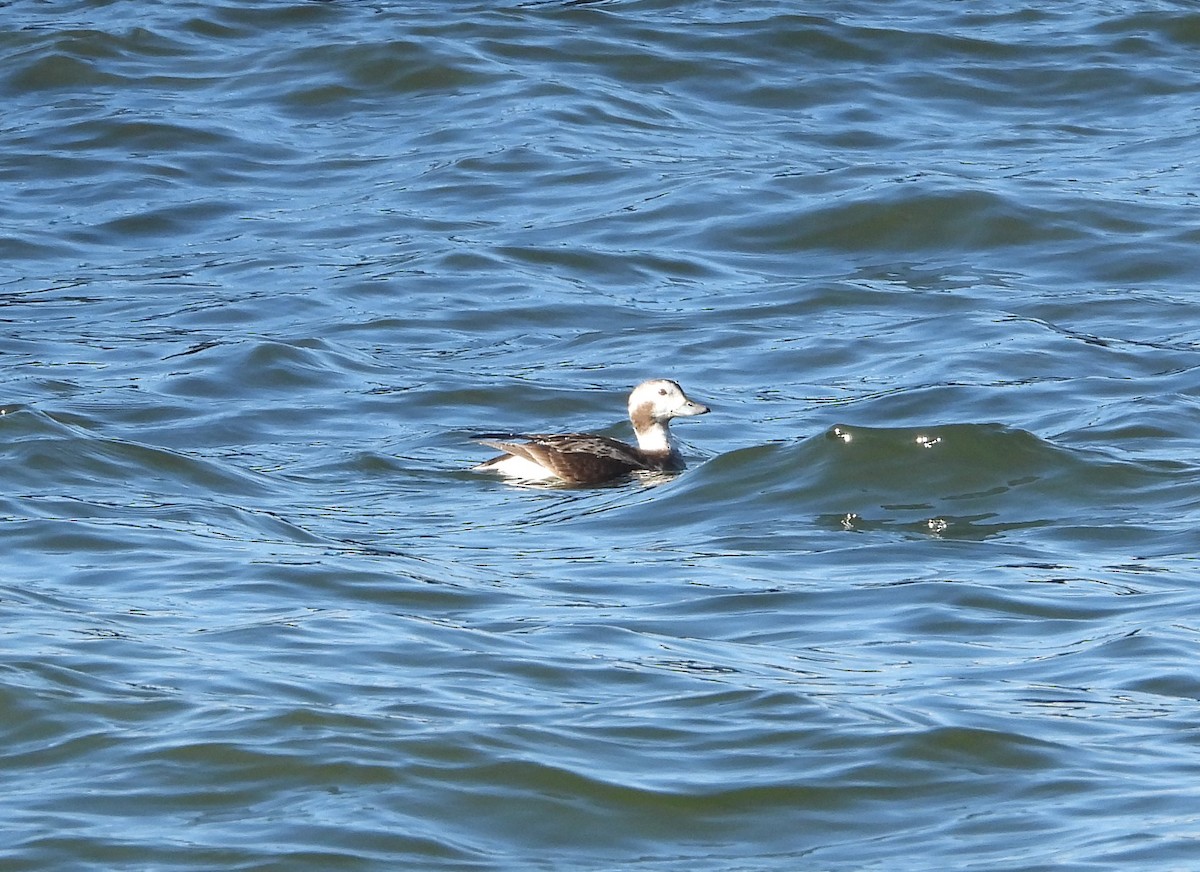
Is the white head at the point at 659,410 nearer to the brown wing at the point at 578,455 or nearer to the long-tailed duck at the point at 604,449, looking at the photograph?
the long-tailed duck at the point at 604,449

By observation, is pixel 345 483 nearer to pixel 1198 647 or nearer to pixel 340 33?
pixel 1198 647

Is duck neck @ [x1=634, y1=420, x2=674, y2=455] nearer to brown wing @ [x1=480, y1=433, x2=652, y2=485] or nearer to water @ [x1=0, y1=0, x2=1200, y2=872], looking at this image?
brown wing @ [x1=480, y1=433, x2=652, y2=485]

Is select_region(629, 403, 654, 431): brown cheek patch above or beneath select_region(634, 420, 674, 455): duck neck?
above

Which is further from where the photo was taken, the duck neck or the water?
the duck neck

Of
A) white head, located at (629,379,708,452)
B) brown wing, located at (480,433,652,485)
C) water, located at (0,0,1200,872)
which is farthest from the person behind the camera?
white head, located at (629,379,708,452)

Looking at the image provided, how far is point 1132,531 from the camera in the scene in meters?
9.26

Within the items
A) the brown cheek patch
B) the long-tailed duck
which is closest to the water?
the long-tailed duck

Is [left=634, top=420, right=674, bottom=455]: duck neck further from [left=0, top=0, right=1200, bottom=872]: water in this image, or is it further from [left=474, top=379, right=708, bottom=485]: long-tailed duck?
[left=0, top=0, right=1200, bottom=872]: water

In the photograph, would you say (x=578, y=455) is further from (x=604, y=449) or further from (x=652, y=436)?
(x=652, y=436)

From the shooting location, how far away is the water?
19.9 ft

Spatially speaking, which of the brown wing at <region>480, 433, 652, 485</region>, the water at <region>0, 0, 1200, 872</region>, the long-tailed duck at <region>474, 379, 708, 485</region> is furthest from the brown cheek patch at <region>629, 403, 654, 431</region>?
the water at <region>0, 0, 1200, 872</region>

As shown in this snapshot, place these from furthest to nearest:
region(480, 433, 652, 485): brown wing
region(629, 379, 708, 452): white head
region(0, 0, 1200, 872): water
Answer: region(629, 379, 708, 452): white head
region(480, 433, 652, 485): brown wing
region(0, 0, 1200, 872): water

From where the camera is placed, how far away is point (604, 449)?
37.1ft

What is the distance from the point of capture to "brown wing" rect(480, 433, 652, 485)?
1090 cm
